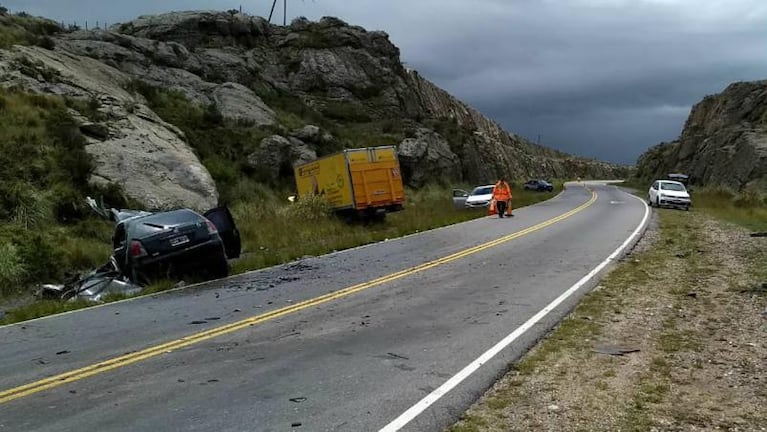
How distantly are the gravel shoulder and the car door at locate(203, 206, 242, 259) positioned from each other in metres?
8.68

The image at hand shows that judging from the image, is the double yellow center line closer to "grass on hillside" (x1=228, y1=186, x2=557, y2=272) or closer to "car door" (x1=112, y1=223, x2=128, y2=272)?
"grass on hillside" (x1=228, y1=186, x2=557, y2=272)

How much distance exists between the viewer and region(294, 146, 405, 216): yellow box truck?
1000 inches

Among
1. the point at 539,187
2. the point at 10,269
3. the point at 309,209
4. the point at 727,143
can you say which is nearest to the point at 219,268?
the point at 10,269

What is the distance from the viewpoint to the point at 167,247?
41.4ft

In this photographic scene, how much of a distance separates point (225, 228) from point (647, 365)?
36.6 ft

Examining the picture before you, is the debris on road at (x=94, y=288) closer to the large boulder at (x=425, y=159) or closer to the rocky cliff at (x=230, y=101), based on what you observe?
the rocky cliff at (x=230, y=101)

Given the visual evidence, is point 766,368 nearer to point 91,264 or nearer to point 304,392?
point 304,392

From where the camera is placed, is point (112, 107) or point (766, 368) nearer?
point (766, 368)

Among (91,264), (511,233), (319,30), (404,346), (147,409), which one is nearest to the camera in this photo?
(147,409)

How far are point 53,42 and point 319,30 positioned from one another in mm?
30115

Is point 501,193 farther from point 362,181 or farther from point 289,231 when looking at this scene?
point 289,231

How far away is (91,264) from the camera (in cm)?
1600

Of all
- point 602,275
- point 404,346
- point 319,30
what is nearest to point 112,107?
point 602,275

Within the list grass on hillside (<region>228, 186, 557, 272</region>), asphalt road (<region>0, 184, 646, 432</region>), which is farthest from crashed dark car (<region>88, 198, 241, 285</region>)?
grass on hillside (<region>228, 186, 557, 272</region>)
